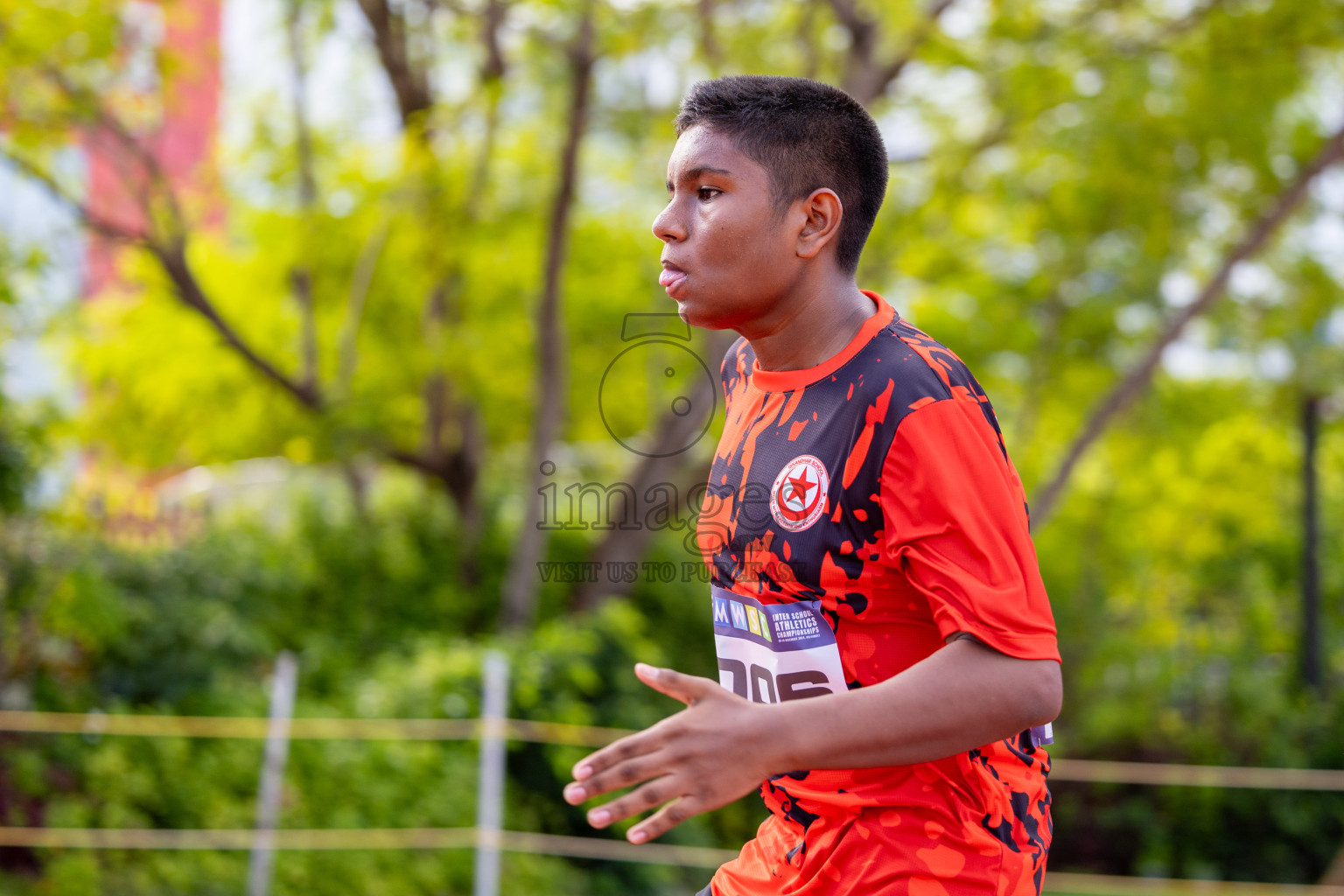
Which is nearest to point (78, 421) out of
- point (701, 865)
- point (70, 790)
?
point (70, 790)

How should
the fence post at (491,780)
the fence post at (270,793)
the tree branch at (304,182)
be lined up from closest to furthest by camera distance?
the fence post at (491,780) → the fence post at (270,793) → the tree branch at (304,182)

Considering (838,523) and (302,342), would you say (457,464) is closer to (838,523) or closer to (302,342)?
(302,342)

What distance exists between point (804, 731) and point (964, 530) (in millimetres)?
296

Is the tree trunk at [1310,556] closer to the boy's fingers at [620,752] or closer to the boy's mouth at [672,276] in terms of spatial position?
the boy's mouth at [672,276]

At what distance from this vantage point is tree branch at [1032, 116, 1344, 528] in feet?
22.7

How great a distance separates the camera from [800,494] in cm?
143

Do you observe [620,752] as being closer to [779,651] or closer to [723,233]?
[779,651]

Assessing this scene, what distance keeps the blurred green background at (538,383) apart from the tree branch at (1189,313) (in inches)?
1.5

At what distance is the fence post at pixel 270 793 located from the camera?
5.34 meters

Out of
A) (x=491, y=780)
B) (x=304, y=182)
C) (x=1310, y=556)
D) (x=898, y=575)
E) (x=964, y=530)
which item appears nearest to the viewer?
(x=964, y=530)

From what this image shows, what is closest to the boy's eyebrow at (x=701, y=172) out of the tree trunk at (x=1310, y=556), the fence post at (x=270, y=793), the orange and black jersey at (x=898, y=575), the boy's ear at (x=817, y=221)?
the boy's ear at (x=817, y=221)

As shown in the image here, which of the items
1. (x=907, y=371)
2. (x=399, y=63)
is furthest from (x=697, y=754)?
(x=399, y=63)

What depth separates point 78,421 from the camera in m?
8.24

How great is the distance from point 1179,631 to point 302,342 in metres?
7.68
